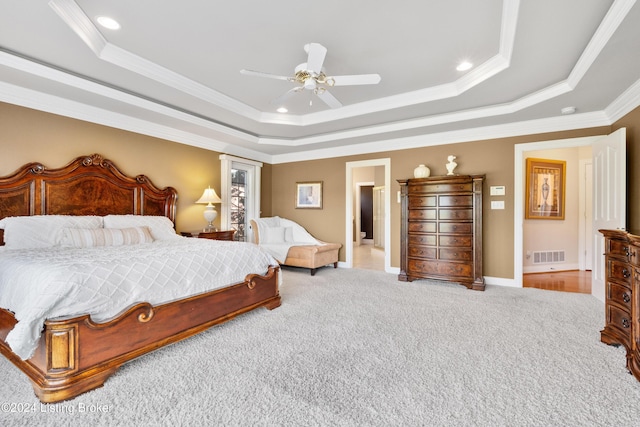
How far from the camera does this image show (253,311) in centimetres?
313

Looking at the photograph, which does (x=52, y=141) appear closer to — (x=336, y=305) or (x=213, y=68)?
(x=213, y=68)

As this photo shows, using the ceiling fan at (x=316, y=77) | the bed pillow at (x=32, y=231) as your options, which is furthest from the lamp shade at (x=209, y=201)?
the ceiling fan at (x=316, y=77)

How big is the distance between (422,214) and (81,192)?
4.54 metres

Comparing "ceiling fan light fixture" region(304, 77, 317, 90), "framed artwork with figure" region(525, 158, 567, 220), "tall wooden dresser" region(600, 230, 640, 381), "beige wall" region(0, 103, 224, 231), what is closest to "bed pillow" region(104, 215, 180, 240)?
"beige wall" region(0, 103, 224, 231)

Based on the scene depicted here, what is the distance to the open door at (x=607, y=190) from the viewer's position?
10.2ft

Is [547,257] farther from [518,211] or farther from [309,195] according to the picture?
[309,195]

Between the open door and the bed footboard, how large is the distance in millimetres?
3865

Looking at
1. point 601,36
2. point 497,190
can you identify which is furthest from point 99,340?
point 497,190

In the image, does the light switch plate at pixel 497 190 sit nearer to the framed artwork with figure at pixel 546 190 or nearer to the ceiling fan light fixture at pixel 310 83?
the framed artwork with figure at pixel 546 190

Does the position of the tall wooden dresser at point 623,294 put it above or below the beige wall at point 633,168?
below

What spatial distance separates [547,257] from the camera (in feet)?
17.3

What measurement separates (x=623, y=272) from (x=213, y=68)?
4.08 meters

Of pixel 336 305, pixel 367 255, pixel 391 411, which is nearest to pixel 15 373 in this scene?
pixel 391 411

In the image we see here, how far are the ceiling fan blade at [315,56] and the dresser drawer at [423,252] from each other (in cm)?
303
